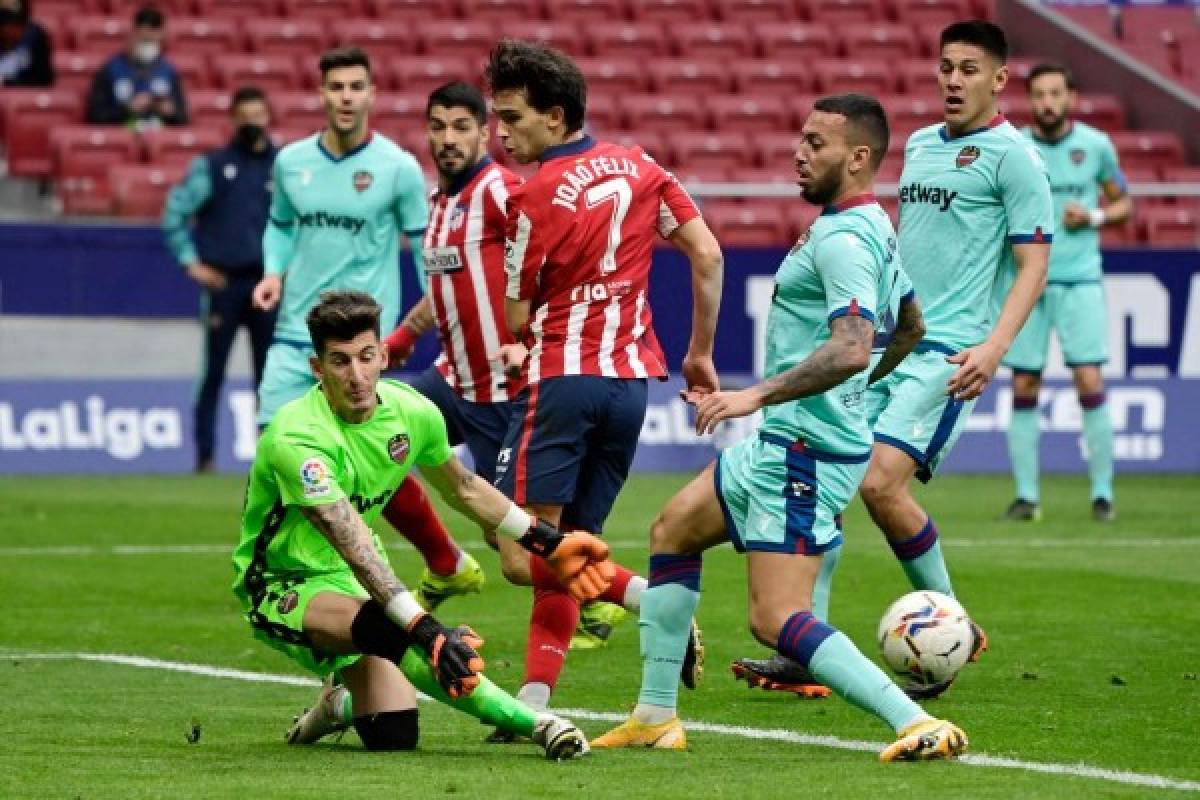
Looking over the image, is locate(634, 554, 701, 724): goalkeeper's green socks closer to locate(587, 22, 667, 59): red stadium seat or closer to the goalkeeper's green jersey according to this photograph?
the goalkeeper's green jersey

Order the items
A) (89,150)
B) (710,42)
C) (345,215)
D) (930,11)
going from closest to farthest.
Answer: (345,215), (89,150), (710,42), (930,11)

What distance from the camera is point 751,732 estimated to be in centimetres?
778

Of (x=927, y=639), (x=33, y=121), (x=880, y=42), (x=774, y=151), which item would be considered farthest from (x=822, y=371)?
(x=880, y=42)

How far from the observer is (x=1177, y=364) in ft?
65.0

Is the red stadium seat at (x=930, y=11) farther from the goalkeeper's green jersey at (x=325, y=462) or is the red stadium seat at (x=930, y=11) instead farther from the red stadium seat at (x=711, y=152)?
the goalkeeper's green jersey at (x=325, y=462)

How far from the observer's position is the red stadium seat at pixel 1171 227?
2016 cm

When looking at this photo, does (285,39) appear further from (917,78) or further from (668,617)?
(668,617)

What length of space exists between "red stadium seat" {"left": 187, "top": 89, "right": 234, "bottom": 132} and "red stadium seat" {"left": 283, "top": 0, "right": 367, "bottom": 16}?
79.7 inches

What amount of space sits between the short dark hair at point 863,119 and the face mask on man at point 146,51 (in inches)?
557

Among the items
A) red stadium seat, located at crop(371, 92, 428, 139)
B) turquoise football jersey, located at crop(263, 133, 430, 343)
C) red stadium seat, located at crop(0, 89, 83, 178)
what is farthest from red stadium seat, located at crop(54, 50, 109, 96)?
turquoise football jersey, located at crop(263, 133, 430, 343)

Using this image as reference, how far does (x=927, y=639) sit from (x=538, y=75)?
2159 millimetres

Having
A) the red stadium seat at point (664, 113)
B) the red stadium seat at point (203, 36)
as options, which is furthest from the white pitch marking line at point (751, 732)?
the red stadium seat at point (203, 36)

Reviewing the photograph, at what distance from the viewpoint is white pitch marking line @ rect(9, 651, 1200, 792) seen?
667 centimetres

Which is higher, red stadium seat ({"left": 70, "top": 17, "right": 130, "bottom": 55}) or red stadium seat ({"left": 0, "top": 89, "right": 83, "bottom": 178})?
red stadium seat ({"left": 70, "top": 17, "right": 130, "bottom": 55})
